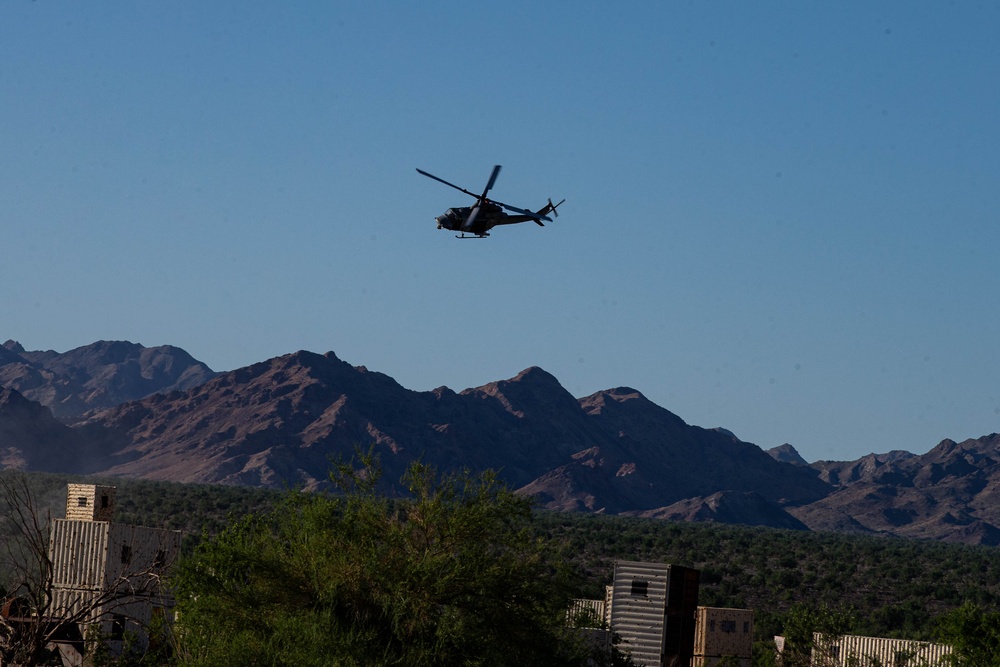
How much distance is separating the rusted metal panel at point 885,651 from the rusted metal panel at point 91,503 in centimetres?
1769

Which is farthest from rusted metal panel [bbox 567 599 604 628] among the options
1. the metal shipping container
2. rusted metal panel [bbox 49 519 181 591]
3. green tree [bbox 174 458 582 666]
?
rusted metal panel [bbox 49 519 181 591]

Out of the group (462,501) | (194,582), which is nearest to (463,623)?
(462,501)

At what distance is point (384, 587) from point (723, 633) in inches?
805

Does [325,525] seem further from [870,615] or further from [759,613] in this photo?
[870,615]

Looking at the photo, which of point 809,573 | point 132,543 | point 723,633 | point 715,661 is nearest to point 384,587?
point 132,543

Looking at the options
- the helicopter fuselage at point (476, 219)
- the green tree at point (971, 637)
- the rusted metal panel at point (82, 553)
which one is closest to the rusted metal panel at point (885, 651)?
the green tree at point (971, 637)

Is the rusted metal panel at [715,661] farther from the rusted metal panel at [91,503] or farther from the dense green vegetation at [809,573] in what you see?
the rusted metal panel at [91,503]

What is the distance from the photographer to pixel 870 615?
2746 inches

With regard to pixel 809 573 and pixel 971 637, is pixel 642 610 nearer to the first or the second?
pixel 971 637

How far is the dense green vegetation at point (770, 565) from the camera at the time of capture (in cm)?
6869

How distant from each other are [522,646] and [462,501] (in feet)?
9.64

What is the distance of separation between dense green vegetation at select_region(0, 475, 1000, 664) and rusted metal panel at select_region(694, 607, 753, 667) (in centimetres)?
1171

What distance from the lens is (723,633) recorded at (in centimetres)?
4200

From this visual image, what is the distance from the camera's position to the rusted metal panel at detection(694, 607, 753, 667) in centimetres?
4191
